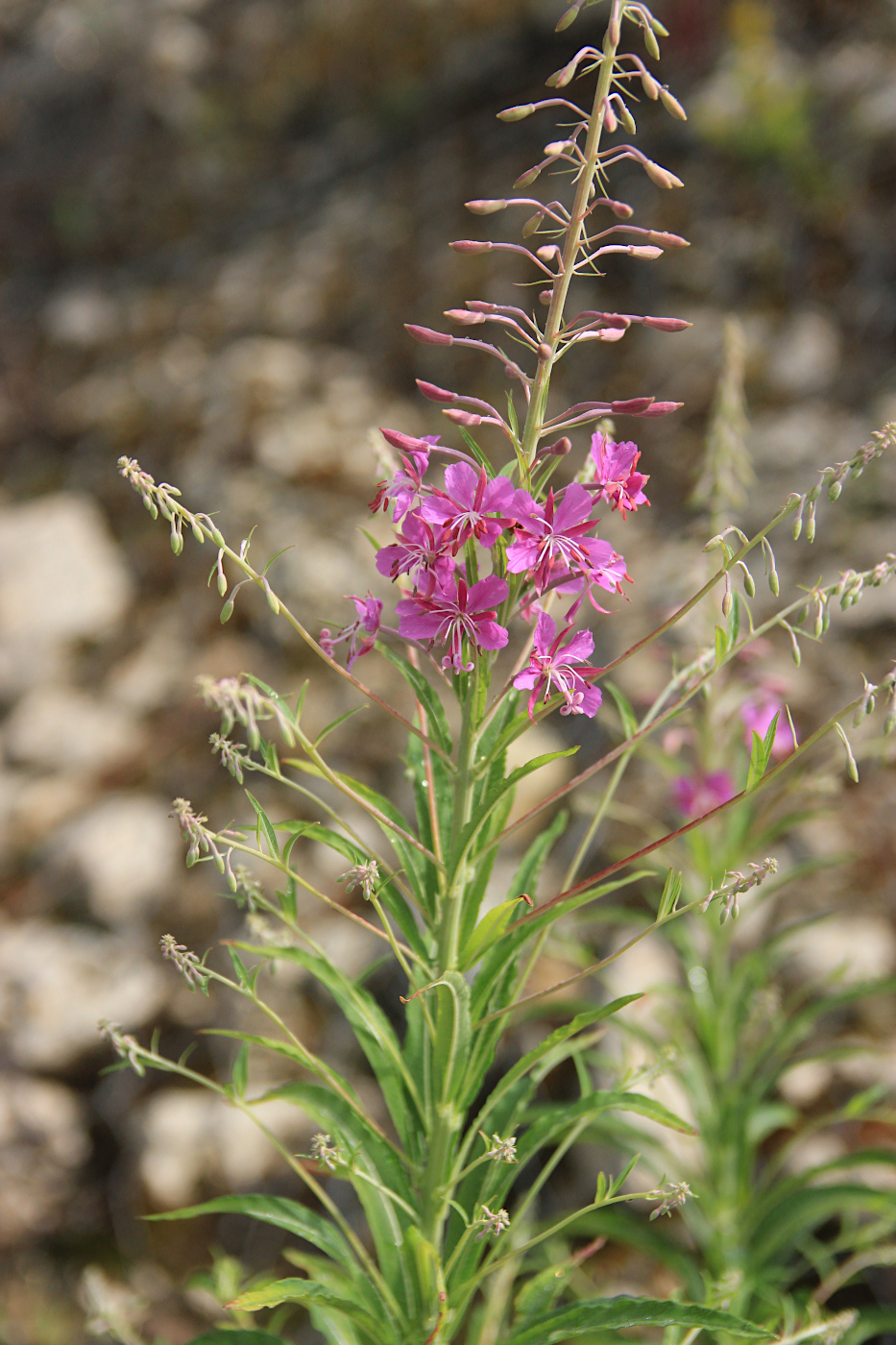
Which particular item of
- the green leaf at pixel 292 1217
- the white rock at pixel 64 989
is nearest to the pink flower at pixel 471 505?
the green leaf at pixel 292 1217

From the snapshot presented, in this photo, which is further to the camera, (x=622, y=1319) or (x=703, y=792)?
(x=703, y=792)

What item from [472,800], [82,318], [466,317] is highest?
[82,318]

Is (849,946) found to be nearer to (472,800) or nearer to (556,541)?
(472,800)

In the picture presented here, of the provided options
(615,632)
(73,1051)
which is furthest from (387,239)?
(73,1051)

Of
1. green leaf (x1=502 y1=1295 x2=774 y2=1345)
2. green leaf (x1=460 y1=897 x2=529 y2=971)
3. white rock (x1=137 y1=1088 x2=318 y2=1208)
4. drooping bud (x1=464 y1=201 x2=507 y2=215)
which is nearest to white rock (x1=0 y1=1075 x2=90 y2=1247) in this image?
white rock (x1=137 y1=1088 x2=318 y2=1208)

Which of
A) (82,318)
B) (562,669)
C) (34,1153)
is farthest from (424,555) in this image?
(82,318)
